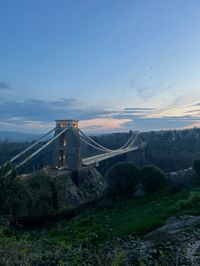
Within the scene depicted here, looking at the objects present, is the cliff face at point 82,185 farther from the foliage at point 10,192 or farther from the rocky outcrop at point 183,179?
the foliage at point 10,192

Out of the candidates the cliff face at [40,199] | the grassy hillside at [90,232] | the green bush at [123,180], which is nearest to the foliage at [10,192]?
the cliff face at [40,199]

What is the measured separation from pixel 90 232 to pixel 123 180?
7216 millimetres

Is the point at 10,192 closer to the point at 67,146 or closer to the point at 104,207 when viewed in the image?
the point at 104,207

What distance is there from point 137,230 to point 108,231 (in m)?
0.84

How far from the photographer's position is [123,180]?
1689 centimetres

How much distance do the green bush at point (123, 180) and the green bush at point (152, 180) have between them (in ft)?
1.29

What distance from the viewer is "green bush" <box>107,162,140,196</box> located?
16766 mm

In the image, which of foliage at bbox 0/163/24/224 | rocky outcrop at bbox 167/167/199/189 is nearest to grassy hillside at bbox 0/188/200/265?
foliage at bbox 0/163/24/224

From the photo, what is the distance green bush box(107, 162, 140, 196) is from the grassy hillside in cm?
125

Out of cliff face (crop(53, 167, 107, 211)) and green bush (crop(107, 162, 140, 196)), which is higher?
green bush (crop(107, 162, 140, 196))

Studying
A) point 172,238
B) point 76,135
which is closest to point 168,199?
point 172,238

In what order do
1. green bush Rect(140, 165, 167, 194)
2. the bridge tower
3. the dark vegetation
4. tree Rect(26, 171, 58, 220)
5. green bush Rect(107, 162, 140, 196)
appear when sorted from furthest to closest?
the bridge tower → green bush Rect(107, 162, 140, 196) → green bush Rect(140, 165, 167, 194) → tree Rect(26, 171, 58, 220) → the dark vegetation

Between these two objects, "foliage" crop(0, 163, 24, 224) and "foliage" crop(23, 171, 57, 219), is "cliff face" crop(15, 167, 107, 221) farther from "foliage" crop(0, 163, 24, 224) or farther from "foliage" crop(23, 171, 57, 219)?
"foliage" crop(0, 163, 24, 224)

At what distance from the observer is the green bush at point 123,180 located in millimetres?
16766
